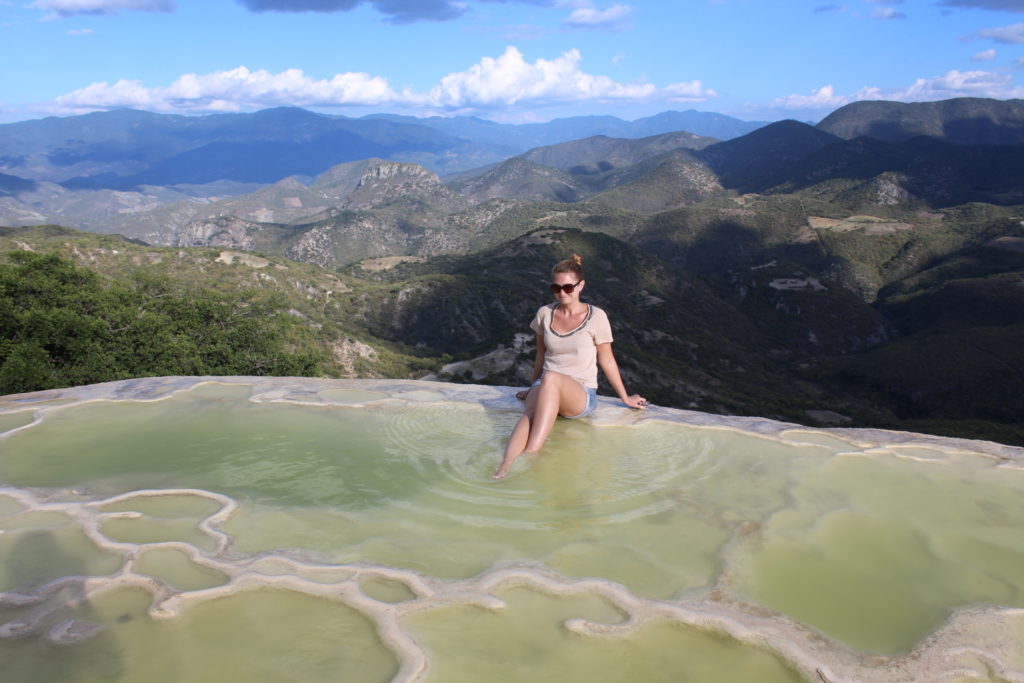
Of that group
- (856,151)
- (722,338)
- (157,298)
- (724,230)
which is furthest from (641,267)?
(856,151)

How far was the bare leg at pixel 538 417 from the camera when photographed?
6.44 m

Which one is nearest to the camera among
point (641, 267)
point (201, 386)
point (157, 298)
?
point (201, 386)

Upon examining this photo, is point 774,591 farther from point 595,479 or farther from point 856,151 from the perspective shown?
point 856,151

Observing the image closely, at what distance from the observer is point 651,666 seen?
11.2 feet

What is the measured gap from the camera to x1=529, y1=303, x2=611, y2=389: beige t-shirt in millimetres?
7086

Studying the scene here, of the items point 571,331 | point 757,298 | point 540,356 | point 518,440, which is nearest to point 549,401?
point 518,440

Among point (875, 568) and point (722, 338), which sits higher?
point (875, 568)

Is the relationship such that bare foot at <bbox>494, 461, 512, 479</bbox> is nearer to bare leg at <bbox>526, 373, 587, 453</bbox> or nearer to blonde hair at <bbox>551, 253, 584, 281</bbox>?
bare leg at <bbox>526, 373, 587, 453</bbox>

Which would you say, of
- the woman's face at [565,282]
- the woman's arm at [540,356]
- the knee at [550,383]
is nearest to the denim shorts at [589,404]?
the woman's arm at [540,356]

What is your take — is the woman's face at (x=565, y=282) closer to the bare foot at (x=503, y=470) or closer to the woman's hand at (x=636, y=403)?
the woman's hand at (x=636, y=403)

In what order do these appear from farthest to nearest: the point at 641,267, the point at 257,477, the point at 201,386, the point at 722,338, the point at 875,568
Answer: the point at 641,267, the point at 722,338, the point at 201,386, the point at 257,477, the point at 875,568

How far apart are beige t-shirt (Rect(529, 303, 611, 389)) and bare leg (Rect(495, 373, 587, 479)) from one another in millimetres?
274

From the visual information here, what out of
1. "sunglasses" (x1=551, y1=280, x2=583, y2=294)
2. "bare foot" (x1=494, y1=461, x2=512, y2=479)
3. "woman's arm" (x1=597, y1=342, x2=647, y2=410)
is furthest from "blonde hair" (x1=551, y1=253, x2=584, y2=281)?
"bare foot" (x1=494, y1=461, x2=512, y2=479)

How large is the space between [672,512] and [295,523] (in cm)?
315
